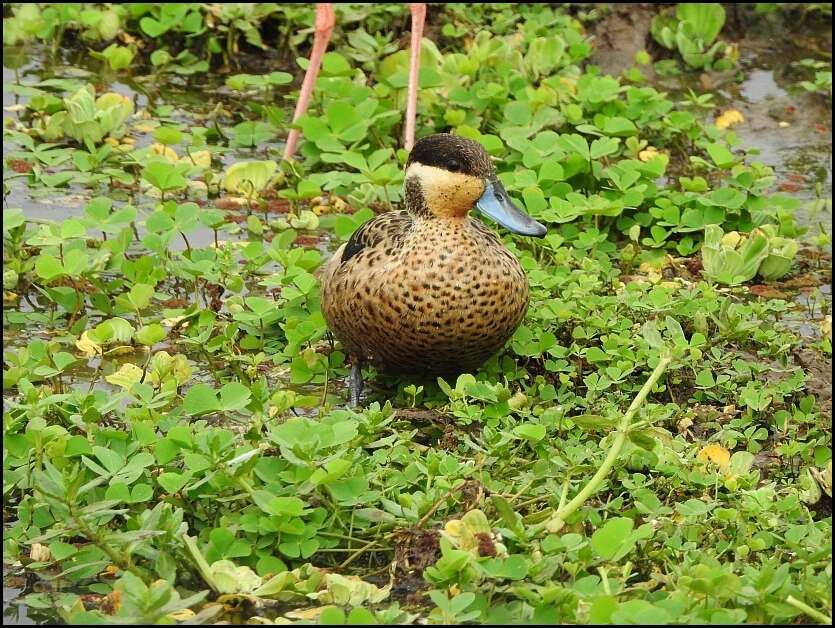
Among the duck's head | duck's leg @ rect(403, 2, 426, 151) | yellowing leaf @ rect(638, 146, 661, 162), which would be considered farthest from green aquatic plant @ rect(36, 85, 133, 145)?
yellowing leaf @ rect(638, 146, 661, 162)

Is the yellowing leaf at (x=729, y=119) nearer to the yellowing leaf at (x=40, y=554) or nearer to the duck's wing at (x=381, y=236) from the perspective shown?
the duck's wing at (x=381, y=236)

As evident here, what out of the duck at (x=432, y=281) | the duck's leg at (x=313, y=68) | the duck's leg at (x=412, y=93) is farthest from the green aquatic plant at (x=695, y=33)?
the duck at (x=432, y=281)

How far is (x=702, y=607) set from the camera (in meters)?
3.60

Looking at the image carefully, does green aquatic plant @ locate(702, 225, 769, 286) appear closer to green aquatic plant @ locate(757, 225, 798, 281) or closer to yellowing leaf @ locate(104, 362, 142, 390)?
green aquatic plant @ locate(757, 225, 798, 281)

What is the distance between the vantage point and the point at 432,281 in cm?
473

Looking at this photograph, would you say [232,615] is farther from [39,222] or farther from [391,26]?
[391,26]

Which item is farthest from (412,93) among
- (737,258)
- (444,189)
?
(444,189)

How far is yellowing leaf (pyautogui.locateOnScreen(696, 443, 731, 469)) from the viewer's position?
14.9ft

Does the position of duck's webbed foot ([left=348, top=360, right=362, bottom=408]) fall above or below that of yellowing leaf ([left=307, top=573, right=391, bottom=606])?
below

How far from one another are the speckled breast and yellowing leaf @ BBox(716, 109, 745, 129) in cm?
326

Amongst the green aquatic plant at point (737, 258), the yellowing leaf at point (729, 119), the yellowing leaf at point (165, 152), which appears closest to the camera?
the green aquatic plant at point (737, 258)

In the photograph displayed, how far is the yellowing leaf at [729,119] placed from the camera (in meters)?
7.82

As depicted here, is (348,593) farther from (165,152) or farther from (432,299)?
(165,152)

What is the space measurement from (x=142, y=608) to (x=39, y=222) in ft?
10.2
